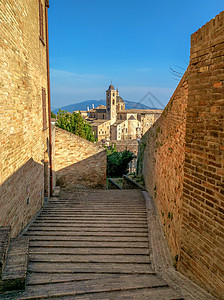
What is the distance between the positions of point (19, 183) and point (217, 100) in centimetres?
455

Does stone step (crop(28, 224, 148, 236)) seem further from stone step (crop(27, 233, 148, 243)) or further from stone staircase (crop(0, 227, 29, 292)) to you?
stone staircase (crop(0, 227, 29, 292))

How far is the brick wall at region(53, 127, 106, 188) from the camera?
11477 mm

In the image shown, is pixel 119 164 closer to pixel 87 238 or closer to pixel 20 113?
pixel 87 238

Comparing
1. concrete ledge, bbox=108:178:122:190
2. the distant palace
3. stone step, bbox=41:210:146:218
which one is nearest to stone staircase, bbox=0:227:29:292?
stone step, bbox=41:210:146:218

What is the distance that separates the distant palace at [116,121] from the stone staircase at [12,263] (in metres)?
58.8

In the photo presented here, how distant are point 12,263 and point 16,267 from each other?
5.6 inches

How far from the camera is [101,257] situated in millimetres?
4707

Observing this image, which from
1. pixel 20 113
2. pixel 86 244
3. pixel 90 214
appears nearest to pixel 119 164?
pixel 90 214

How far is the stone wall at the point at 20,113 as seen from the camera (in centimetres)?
434

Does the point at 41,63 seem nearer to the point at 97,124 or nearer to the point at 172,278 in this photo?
the point at 172,278

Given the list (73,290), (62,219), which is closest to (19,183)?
(62,219)

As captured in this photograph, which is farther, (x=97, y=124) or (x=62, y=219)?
(x=97, y=124)

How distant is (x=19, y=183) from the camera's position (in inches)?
213

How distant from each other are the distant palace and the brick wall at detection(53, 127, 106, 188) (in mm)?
50585
